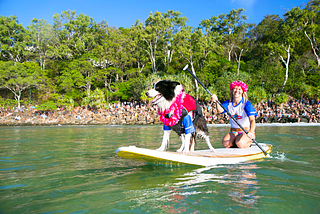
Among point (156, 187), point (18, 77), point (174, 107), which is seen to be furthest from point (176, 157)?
point (18, 77)

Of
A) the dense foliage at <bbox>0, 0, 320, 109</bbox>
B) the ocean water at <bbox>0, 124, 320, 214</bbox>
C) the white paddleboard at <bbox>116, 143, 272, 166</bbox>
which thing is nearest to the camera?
the ocean water at <bbox>0, 124, 320, 214</bbox>

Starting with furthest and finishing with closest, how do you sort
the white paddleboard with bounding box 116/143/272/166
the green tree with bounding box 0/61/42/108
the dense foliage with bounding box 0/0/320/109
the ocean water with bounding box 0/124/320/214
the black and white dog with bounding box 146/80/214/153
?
the green tree with bounding box 0/61/42/108 < the dense foliage with bounding box 0/0/320/109 < the black and white dog with bounding box 146/80/214/153 < the white paddleboard with bounding box 116/143/272/166 < the ocean water with bounding box 0/124/320/214

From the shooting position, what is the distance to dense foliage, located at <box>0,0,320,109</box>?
96.6 ft

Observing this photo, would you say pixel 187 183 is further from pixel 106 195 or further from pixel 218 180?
pixel 106 195

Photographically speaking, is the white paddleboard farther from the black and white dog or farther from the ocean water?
the black and white dog

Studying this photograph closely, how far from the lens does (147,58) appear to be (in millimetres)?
33781

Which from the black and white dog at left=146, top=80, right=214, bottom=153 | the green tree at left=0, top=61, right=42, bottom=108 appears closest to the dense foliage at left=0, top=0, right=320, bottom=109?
the green tree at left=0, top=61, right=42, bottom=108

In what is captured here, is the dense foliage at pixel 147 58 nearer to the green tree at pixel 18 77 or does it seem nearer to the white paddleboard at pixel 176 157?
the green tree at pixel 18 77

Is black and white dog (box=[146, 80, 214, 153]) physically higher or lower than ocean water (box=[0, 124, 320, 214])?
higher

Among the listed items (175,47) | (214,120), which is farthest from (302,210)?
(175,47)

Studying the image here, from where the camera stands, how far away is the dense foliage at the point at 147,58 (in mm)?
29438

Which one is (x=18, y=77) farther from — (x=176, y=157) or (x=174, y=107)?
(x=176, y=157)

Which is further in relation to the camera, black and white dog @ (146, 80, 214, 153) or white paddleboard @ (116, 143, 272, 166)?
black and white dog @ (146, 80, 214, 153)

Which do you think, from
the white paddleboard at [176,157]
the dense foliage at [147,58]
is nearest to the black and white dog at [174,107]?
the white paddleboard at [176,157]
